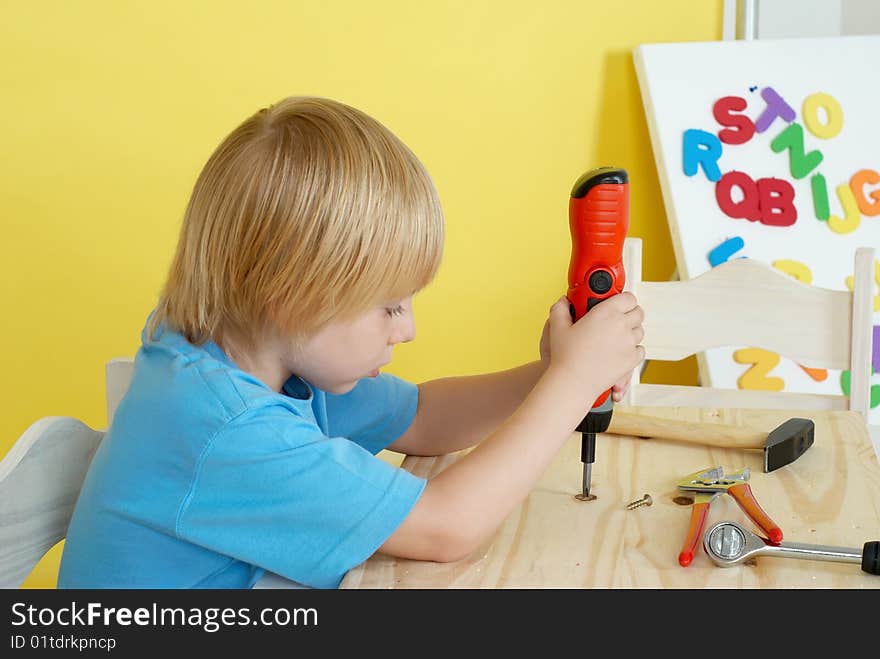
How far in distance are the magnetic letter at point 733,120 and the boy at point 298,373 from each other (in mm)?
1226

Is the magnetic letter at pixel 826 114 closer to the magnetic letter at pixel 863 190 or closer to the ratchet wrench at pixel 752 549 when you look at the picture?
the magnetic letter at pixel 863 190

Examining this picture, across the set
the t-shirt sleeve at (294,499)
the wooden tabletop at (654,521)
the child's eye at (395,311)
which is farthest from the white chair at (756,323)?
the t-shirt sleeve at (294,499)

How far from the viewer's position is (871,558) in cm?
76

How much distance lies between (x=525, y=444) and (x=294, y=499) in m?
0.18

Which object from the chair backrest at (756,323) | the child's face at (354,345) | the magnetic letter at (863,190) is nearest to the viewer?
the child's face at (354,345)

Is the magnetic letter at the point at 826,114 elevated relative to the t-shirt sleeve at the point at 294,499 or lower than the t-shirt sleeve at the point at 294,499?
elevated

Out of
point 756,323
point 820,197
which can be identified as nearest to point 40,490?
point 756,323

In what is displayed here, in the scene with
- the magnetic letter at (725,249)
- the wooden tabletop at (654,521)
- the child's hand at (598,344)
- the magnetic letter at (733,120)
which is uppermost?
the magnetic letter at (733,120)

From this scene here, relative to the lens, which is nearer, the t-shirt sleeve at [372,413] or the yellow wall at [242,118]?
the t-shirt sleeve at [372,413]

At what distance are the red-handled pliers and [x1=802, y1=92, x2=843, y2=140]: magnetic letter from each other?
121 centimetres

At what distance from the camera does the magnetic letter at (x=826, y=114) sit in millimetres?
2004

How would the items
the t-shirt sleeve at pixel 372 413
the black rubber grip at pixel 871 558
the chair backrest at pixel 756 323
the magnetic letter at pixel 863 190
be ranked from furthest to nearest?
the magnetic letter at pixel 863 190, the chair backrest at pixel 756 323, the t-shirt sleeve at pixel 372 413, the black rubber grip at pixel 871 558

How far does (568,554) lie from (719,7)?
1.57m

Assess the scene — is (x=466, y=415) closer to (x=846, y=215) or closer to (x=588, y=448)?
(x=588, y=448)
